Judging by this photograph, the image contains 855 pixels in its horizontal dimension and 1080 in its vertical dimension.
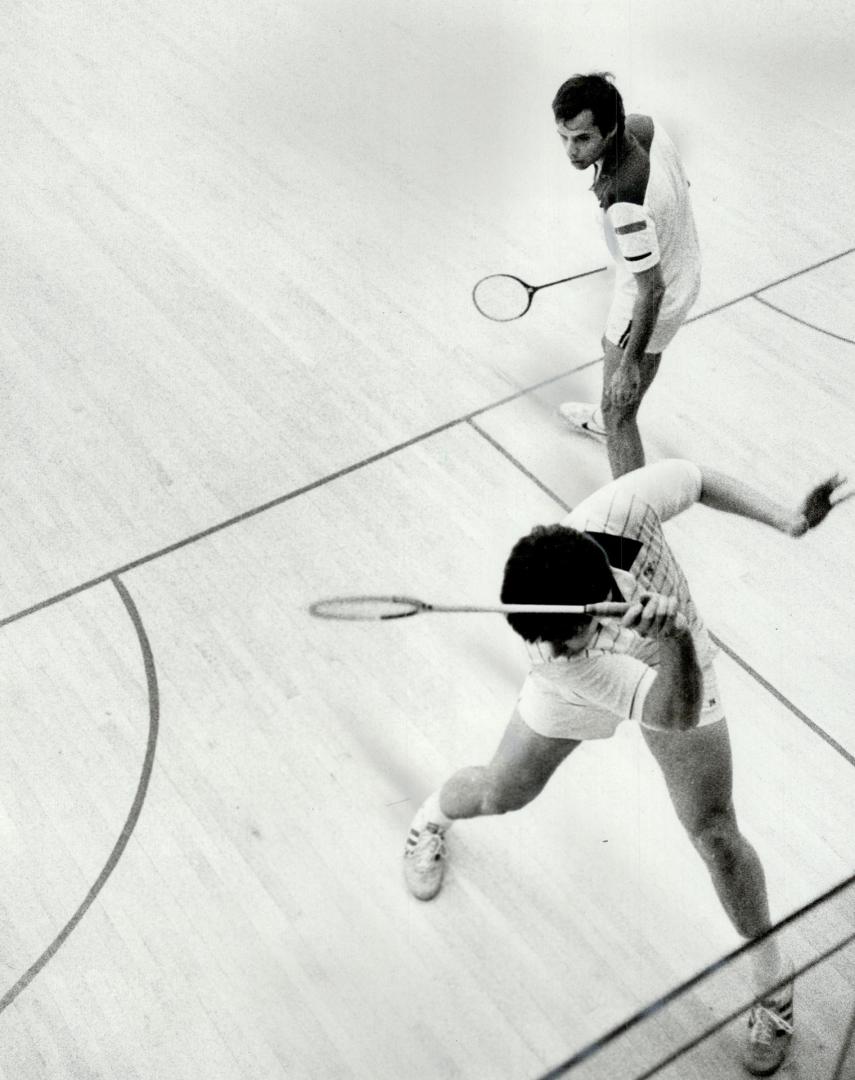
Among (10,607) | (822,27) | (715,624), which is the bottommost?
(10,607)

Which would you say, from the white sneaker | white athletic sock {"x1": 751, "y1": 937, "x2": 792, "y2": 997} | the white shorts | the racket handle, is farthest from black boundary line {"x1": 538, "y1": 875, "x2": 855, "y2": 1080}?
the white sneaker

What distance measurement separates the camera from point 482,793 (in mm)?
3016

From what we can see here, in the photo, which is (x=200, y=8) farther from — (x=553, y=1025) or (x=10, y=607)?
(x=553, y=1025)

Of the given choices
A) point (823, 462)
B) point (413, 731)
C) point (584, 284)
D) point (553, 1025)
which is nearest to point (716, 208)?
point (584, 284)

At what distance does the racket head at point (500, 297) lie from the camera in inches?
206

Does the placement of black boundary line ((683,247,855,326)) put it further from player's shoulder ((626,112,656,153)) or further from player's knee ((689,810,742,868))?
player's knee ((689,810,742,868))

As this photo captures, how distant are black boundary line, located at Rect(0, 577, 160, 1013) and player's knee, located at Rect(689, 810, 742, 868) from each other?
1.52 metres

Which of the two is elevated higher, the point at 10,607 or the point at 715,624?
the point at 715,624

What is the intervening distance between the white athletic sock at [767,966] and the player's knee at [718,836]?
28 cm

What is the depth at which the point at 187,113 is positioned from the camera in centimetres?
661

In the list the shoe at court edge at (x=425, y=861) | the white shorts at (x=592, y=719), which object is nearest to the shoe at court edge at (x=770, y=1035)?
the white shorts at (x=592, y=719)

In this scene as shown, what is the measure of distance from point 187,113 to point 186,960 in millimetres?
4855

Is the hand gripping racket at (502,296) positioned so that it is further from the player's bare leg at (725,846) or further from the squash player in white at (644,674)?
the player's bare leg at (725,846)

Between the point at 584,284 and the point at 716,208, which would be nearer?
the point at 584,284
